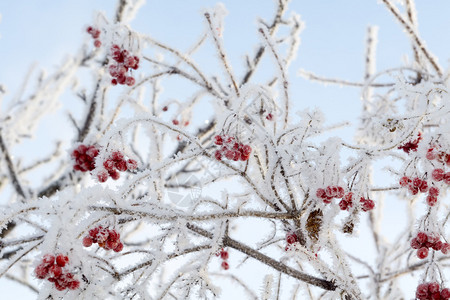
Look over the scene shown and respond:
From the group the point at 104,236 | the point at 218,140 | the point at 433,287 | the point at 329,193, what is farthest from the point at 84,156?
the point at 433,287

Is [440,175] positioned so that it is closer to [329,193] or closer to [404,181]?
[404,181]

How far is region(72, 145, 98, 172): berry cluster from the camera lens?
2.26 metres

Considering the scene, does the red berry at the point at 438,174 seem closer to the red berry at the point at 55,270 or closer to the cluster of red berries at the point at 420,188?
the cluster of red berries at the point at 420,188

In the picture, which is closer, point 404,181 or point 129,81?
point 404,181

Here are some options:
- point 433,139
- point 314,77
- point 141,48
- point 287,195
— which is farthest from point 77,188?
point 433,139

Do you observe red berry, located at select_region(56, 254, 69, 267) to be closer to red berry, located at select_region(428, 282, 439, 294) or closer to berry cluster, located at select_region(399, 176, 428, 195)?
berry cluster, located at select_region(399, 176, 428, 195)

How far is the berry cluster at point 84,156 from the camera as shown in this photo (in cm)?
226

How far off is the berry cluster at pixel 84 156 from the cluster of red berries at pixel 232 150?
2.34 feet

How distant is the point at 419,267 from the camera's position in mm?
3646

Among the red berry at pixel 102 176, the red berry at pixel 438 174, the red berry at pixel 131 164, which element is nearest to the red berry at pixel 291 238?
the red berry at pixel 438 174

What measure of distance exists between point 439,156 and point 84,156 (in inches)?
66.8

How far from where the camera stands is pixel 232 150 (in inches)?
76.5

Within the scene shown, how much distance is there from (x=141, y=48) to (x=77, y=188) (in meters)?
2.31

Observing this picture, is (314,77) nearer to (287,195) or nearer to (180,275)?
(287,195)
